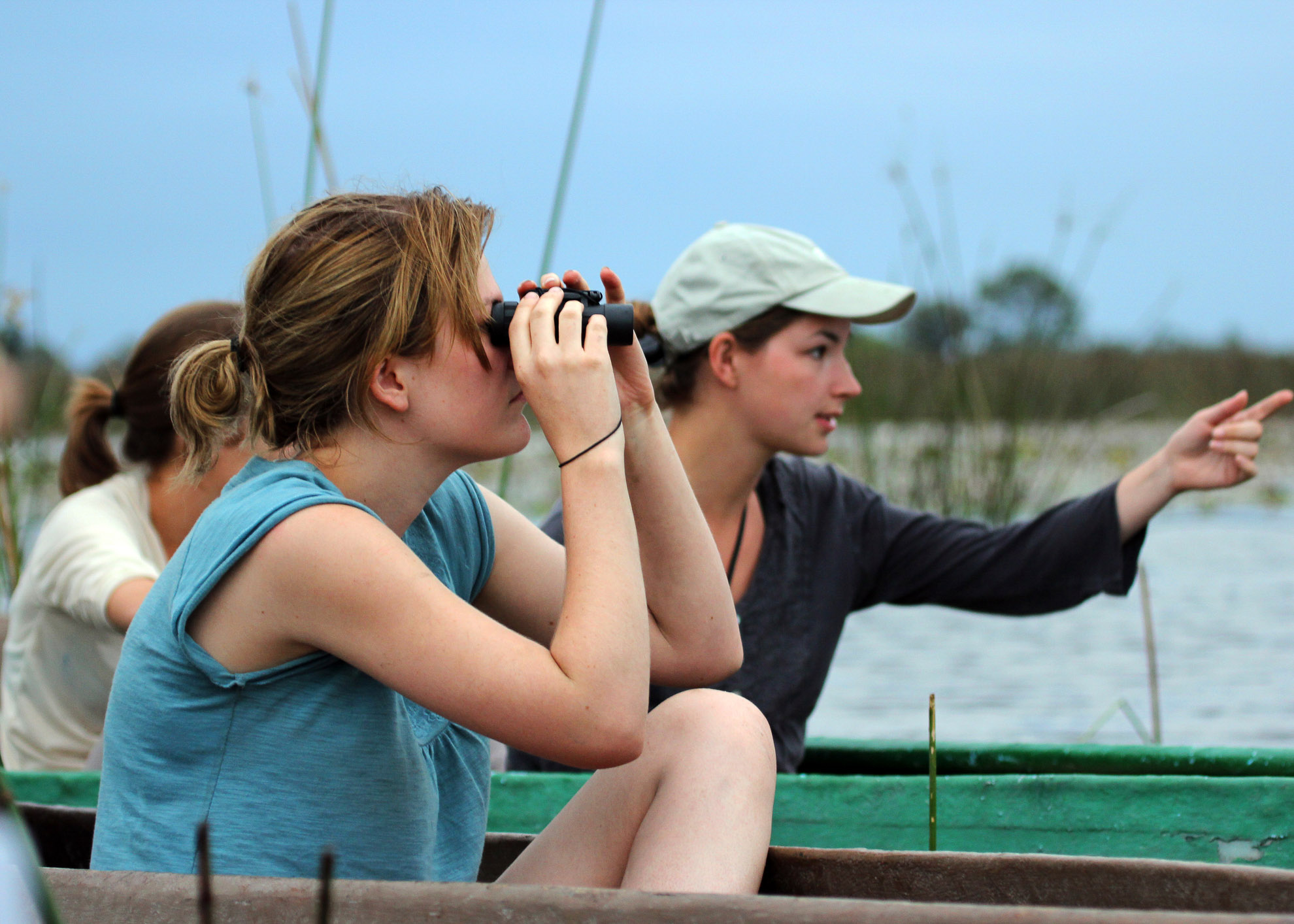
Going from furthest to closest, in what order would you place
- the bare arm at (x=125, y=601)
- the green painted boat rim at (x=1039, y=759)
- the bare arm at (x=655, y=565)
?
the bare arm at (x=125, y=601) → the green painted boat rim at (x=1039, y=759) → the bare arm at (x=655, y=565)

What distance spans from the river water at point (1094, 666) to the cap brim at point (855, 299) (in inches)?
47.1

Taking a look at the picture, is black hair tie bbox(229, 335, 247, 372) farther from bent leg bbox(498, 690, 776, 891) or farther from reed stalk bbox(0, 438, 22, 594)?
reed stalk bbox(0, 438, 22, 594)

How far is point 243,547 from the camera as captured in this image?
3.91 ft

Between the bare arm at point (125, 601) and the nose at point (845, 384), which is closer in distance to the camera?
the bare arm at point (125, 601)

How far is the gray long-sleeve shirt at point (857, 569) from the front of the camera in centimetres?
227

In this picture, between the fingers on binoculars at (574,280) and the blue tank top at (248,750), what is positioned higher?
the fingers on binoculars at (574,280)

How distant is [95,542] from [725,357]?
43.5 inches

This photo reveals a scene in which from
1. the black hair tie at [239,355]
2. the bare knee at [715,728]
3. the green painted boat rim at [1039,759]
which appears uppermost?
the black hair tie at [239,355]

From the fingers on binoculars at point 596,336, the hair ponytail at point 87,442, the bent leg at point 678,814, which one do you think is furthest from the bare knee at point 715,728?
the hair ponytail at point 87,442

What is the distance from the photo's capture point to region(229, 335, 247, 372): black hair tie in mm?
1376

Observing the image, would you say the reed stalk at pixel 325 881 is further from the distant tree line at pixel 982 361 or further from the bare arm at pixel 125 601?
the distant tree line at pixel 982 361

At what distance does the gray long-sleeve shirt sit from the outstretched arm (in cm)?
8

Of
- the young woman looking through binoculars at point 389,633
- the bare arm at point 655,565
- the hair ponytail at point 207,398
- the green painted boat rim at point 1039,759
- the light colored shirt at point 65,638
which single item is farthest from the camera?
the light colored shirt at point 65,638

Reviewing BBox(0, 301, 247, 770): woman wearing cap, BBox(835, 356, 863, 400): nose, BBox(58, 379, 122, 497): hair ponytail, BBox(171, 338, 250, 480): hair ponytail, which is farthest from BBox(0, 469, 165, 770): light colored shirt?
BBox(835, 356, 863, 400): nose
